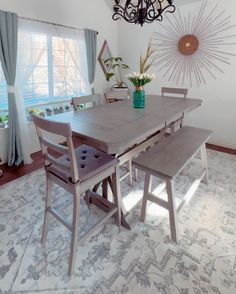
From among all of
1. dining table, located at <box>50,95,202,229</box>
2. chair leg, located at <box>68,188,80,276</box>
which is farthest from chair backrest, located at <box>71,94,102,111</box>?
chair leg, located at <box>68,188,80,276</box>

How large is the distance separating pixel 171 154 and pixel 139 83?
0.73 m

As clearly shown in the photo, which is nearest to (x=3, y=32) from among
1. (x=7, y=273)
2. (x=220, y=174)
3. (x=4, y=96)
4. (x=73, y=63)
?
(x=4, y=96)

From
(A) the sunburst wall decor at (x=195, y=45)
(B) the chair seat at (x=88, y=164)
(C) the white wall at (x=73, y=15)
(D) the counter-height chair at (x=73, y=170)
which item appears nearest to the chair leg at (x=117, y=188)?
(D) the counter-height chair at (x=73, y=170)

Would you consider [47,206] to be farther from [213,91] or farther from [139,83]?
[213,91]

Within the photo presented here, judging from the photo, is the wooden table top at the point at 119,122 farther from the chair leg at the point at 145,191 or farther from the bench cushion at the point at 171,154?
the chair leg at the point at 145,191

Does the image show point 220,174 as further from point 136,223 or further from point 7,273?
point 7,273

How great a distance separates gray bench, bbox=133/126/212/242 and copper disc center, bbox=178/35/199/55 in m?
1.82

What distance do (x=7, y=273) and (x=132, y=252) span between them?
0.84 m

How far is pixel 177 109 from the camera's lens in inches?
83.0

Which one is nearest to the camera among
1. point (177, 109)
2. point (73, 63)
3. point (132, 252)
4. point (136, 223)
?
point (132, 252)

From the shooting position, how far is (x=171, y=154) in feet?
5.89

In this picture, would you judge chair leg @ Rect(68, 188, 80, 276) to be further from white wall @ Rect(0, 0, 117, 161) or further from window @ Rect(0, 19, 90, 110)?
window @ Rect(0, 19, 90, 110)

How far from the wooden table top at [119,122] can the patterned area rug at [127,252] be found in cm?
74

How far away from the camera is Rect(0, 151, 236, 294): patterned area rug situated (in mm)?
1296
